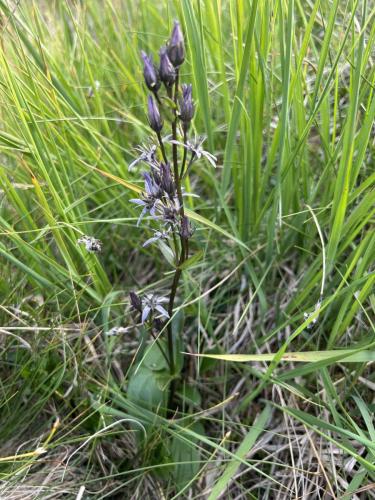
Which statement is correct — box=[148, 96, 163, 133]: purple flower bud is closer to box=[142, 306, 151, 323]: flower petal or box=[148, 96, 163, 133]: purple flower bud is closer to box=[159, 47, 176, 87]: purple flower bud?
box=[159, 47, 176, 87]: purple flower bud

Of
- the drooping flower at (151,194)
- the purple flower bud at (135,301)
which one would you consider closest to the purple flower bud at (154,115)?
the drooping flower at (151,194)

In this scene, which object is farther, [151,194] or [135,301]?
[135,301]

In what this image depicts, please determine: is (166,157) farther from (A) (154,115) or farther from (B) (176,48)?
(B) (176,48)

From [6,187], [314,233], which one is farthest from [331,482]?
[6,187]

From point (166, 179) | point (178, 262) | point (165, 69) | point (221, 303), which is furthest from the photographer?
point (221, 303)

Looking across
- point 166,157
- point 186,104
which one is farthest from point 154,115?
point 166,157

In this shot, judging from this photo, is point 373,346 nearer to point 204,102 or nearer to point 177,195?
point 177,195
